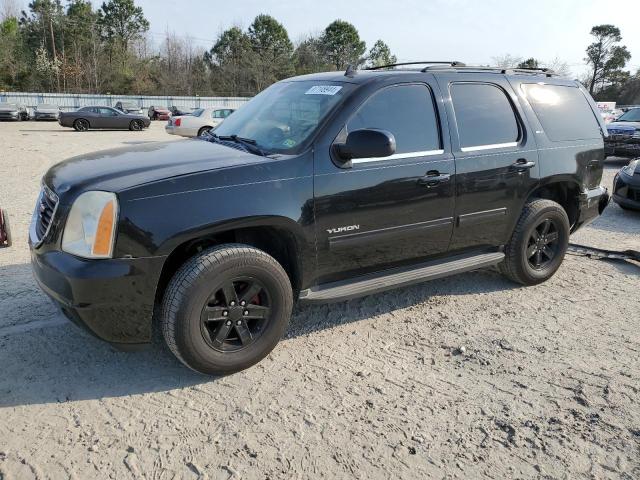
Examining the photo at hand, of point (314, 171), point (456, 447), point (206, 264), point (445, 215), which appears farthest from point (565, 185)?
point (206, 264)

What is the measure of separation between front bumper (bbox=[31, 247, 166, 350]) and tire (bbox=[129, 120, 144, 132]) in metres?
26.2

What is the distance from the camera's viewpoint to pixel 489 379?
10.5 ft

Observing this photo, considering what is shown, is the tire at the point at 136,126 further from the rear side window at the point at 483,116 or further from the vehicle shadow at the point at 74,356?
the rear side window at the point at 483,116

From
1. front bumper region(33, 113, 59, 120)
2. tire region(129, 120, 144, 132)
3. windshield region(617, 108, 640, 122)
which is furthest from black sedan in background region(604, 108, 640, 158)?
Answer: front bumper region(33, 113, 59, 120)

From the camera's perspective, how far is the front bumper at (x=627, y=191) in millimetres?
7801

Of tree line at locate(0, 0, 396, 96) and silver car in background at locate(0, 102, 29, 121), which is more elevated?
tree line at locate(0, 0, 396, 96)

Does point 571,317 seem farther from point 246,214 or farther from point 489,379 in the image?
point 246,214

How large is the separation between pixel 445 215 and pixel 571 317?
1.37 metres

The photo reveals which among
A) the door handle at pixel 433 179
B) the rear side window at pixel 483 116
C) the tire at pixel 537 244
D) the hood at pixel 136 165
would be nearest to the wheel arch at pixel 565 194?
the tire at pixel 537 244

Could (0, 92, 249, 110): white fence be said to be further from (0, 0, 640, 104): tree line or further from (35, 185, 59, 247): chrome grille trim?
(35, 185, 59, 247): chrome grille trim

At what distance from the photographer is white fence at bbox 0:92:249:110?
4331 cm

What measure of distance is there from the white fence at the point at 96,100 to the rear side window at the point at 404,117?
37.4m

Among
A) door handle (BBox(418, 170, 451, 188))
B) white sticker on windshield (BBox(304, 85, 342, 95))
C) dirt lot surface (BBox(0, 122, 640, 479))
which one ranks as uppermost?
white sticker on windshield (BBox(304, 85, 342, 95))

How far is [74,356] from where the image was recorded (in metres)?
3.35
